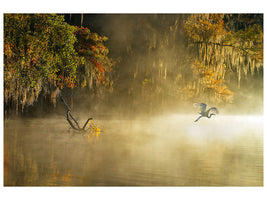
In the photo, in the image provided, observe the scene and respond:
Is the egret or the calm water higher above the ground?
the egret

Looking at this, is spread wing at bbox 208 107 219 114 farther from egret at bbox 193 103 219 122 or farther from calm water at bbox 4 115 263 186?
calm water at bbox 4 115 263 186

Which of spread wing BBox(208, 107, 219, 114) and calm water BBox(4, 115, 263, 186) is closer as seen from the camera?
calm water BBox(4, 115, 263, 186)

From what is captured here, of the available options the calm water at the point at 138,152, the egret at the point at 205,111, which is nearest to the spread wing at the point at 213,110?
the egret at the point at 205,111

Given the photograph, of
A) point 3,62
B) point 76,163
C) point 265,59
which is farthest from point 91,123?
point 265,59

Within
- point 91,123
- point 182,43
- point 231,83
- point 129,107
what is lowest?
point 91,123

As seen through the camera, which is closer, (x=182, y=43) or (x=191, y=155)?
(x=191, y=155)

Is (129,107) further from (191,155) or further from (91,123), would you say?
(191,155)

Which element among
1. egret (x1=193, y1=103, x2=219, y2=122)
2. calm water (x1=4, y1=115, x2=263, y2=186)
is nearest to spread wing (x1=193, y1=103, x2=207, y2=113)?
egret (x1=193, y1=103, x2=219, y2=122)

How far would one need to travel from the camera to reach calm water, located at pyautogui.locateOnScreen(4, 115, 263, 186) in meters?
3.04

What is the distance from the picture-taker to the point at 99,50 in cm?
375

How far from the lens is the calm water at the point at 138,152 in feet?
9.96

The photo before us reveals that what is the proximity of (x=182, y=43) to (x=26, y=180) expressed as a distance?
2.98m

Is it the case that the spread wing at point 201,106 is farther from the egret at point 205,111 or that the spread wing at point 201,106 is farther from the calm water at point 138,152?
the calm water at point 138,152

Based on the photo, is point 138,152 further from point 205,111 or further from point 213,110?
point 213,110
